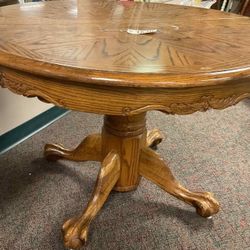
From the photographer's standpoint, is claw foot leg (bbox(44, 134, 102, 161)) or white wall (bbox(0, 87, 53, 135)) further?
white wall (bbox(0, 87, 53, 135))

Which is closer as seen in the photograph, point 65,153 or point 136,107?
point 136,107

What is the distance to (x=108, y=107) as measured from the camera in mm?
515

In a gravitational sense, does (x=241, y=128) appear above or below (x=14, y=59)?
below

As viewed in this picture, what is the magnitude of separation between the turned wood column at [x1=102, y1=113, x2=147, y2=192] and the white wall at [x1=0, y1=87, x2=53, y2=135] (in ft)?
1.69

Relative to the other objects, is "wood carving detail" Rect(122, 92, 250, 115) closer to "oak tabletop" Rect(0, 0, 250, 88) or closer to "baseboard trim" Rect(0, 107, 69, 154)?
"oak tabletop" Rect(0, 0, 250, 88)

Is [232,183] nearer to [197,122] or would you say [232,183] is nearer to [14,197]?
[197,122]

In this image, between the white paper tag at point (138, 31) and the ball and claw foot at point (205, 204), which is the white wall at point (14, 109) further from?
the ball and claw foot at point (205, 204)

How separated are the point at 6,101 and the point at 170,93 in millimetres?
933

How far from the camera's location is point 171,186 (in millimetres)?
979

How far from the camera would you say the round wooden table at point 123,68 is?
19.3 inches

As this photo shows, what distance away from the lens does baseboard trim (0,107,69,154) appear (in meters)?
1.29

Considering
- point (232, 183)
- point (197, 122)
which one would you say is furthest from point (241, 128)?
point (232, 183)

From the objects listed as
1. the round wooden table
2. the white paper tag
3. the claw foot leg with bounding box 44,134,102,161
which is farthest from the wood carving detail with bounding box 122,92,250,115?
the claw foot leg with bounding box 44,134,102,161

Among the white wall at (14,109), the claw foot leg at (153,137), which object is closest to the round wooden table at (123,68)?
the claw foot leg at (153,137)
